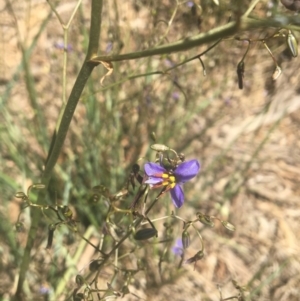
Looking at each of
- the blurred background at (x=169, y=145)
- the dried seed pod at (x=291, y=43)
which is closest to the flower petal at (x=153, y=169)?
the dried seed pod at (x=291, y=43)

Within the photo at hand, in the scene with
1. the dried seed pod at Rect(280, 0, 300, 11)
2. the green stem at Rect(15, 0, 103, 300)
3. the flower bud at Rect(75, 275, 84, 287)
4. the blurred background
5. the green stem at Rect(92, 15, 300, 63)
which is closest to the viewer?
the green stem at Rect(92, 15, 300, 63)

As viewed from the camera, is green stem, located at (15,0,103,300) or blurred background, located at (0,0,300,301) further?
blurred background, located at (0,0,300,301)

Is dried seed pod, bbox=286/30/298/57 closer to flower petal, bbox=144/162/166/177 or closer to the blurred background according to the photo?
flower petal, bbox=144/162/166/177

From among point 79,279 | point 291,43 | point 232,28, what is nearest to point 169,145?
point 79,279

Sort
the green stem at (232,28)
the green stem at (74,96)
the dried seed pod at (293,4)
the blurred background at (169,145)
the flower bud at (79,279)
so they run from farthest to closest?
the blurred background at (169,145) < the flower bud at (79,279) < the green stem at (74,96) < the dried seed pod at (293,4) < the green stem at (232,28)

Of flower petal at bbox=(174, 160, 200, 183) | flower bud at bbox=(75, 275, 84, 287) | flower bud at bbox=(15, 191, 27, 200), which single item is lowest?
flower bud at bbox=(75, 275, 84, 287)

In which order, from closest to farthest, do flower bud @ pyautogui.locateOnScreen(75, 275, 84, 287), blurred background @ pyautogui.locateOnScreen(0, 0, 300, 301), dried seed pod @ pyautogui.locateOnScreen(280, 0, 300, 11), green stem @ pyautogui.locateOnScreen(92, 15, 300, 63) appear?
green stem @ pyautogui.locateOnScreen(92, 15, 300, 63) → dried seed pod @ pyautogui.locateOnScreen(280, 0, 300, 11) → flower bud @ pyautogui.locateOnScreen(75, 275, 84, 287) → blurred background @ pyautogui.locateOnScreen(0, 0, 300, 301)

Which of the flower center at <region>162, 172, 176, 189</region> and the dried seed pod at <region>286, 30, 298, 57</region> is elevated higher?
the dried seed pod at <region>286, 30, 298, 57</region>

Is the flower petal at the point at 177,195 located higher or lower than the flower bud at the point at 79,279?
higher

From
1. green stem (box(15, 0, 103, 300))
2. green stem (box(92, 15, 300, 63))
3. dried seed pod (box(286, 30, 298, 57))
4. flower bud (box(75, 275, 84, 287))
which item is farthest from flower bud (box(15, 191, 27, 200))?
dried seed pod (box(286, 30, 298, 57))

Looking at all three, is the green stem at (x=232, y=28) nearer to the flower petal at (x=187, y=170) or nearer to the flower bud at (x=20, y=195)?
the flower petal at (x=187, y=170)
